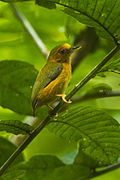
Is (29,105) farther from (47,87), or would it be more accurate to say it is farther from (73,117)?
(73,117)

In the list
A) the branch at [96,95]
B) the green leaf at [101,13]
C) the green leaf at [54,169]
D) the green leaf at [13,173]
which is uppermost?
the green leaf at [101,13]

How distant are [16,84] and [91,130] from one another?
57cm

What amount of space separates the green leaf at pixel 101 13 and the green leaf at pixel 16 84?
70cm

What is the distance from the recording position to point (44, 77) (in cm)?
191

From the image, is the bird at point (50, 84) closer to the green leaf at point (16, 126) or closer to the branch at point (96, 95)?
the branch at point (96, 95)

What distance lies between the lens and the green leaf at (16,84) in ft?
6.31

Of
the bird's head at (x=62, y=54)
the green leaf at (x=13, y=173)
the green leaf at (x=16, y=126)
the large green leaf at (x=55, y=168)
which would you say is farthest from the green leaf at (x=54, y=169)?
the bird's head at (x=62, y=54)

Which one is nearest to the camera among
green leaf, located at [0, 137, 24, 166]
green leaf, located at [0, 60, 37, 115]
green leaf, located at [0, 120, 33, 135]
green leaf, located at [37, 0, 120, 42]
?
green leaf, located at [37, 0, 120, 42]

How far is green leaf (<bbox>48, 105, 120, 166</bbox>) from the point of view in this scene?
1.48 metres

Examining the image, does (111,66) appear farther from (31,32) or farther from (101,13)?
(31,32)

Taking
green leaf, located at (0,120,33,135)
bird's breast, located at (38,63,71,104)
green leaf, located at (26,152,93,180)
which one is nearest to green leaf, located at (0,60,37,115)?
bird's breast, located at (38,63,71,104)

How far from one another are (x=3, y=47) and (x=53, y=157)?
1.15 meters

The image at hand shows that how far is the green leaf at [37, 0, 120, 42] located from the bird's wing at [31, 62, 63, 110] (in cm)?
62

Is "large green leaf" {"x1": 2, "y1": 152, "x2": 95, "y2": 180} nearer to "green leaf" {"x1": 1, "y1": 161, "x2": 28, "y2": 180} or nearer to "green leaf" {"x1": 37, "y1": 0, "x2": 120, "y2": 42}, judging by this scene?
"green leaf" {"x1": 1, "y1": 161, "x2": 28, "y2": 180}
